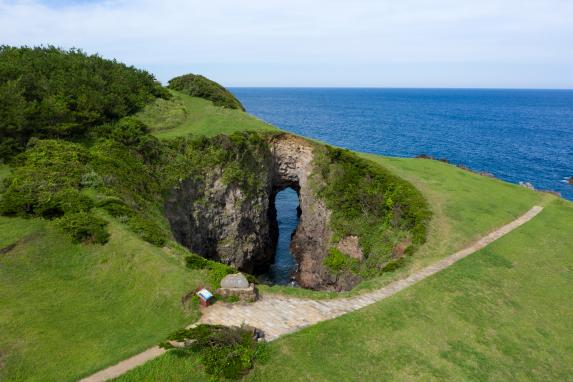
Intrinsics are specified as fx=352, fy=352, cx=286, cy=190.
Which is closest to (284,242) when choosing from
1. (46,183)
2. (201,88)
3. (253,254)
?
(253,254)

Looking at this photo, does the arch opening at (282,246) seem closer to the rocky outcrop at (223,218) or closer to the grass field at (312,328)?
A: the rocky outcrop at (223,218)

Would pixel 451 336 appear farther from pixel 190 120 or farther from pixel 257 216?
pixel 190 120

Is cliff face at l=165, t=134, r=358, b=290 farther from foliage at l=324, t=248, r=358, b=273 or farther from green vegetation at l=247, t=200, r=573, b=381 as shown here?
green vegetation at l=247, t=200, r=573, b=381

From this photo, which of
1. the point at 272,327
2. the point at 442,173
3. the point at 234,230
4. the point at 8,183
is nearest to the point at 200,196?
the point at 234,230

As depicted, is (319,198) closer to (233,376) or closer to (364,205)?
(364,205)

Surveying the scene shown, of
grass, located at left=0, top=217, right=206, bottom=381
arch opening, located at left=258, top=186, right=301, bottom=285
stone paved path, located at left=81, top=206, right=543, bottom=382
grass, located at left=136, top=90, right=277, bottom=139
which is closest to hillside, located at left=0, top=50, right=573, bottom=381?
grass, located at left=0, top=217, right=206, bottom=381

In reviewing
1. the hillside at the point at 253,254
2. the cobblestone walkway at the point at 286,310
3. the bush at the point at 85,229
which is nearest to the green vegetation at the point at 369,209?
the hillside at the point at 253,254
